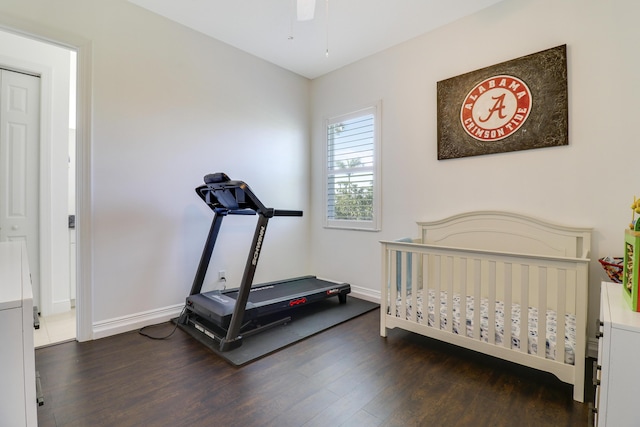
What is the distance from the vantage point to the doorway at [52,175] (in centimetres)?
282

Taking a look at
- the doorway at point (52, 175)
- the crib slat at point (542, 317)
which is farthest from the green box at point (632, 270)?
the doorway at point (52, 175)

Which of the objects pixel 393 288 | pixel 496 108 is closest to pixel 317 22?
pixel 496 108

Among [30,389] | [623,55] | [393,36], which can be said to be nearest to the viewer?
[30,389]

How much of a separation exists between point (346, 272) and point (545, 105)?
8.18 feet

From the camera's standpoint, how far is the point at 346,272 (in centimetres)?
369

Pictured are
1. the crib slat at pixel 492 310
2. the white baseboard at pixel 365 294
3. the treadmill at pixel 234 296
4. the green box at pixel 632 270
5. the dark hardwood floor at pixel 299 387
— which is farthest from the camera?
the white baseboard at pixel 365 294

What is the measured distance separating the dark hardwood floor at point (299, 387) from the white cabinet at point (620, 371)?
44cm

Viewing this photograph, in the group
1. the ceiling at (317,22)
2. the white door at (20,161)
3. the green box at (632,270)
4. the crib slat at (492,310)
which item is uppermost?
the ceiling at (317,22)

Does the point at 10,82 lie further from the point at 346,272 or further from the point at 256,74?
the point at 346,272

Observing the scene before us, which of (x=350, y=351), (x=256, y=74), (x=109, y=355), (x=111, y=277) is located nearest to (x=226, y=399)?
(x=350, y=351)

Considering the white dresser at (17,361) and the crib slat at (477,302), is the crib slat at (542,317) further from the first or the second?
the white dresser at (17,361)

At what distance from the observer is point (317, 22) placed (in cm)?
278

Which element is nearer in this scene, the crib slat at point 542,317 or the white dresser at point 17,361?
the white dresser at point 17,361

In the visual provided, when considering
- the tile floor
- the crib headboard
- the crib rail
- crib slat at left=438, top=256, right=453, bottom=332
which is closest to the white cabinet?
the crib rail
